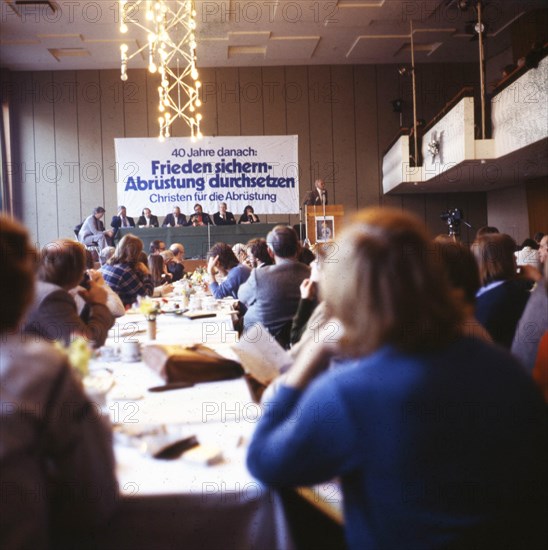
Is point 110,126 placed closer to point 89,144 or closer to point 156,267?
point 89,144

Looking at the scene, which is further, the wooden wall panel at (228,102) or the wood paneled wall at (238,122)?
the wooden wall panel at (228,102)

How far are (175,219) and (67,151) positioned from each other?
11.1 ft

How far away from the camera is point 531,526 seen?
1130 millimetres

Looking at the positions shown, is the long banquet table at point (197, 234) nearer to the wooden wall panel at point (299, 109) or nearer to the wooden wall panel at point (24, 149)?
the wooden wall panel at point (299, 109)

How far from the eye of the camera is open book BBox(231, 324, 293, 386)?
1786 mm

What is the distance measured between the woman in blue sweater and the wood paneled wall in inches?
500

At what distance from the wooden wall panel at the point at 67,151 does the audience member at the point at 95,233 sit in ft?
7.11

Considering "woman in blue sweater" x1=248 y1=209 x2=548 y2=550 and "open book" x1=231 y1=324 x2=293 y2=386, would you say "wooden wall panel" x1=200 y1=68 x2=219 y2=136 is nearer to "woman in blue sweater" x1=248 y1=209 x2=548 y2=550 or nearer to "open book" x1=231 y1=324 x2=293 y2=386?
"open book" x1=231 y1=324 x2=293 y2=386

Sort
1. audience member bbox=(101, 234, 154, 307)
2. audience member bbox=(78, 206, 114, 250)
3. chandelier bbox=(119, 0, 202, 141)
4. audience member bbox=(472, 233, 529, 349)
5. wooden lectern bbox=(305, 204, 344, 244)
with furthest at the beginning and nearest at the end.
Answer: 1. audience member bbox=(78, 206, 114, 250)
2. wooden lectern bbox=(305, 204, 344, 244)
3. chandelier bbox=(119, 0, 202, 141)
4. audience member bbox=(101, 234, 154, 307)
5. audience member bbox=(472, 233, 529, 349)

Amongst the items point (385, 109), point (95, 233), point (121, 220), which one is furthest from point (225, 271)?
point (385, 109)

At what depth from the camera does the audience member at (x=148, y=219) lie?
12328 mm

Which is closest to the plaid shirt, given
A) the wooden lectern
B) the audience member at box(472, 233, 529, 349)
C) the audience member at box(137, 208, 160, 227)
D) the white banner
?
the audience member at box(472, 233, 529, 349)

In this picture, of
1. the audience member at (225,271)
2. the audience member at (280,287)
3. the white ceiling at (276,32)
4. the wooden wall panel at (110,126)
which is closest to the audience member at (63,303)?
the audience member at (280,287)

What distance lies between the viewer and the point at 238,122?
45.9ft
